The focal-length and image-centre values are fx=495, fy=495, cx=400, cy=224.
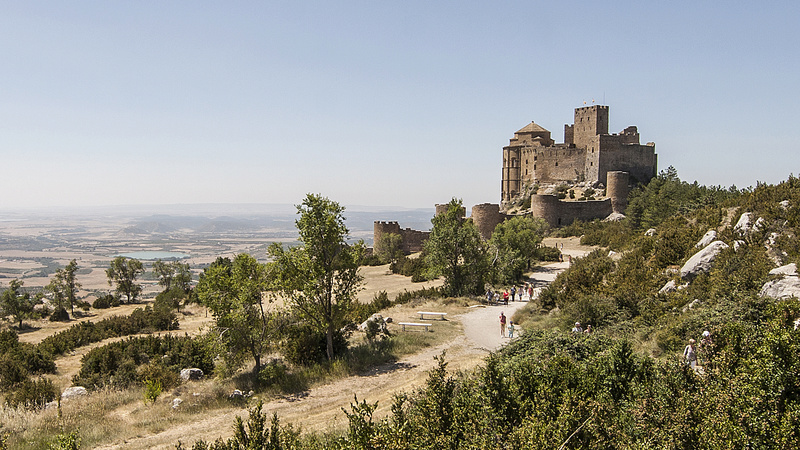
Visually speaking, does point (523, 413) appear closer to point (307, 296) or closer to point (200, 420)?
point (200, 420)

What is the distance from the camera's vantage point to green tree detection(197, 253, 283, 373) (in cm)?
1434

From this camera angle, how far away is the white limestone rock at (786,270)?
1239cm

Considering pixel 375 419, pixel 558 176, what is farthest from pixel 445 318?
pixel 558 176

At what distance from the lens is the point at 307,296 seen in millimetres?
15547

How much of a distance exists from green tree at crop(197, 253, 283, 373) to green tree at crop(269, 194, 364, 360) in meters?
0.93

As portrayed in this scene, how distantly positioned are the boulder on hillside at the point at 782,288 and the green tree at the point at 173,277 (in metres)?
39.2

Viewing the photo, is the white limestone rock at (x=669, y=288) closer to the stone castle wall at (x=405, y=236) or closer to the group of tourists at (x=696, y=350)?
the group of tourists at (x=696, y=350)

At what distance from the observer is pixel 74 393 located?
14359mm

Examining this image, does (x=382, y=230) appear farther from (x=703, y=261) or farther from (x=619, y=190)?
(x=703, y=261)

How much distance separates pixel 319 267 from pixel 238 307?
8.99ft

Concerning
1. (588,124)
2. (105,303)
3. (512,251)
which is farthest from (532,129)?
(105,303)

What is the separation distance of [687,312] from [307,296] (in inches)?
425

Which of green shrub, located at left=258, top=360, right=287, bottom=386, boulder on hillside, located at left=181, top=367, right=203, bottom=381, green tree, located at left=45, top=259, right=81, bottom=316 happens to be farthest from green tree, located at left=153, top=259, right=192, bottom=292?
green shrub, located at left=258, top=360, right=287, bottom=386

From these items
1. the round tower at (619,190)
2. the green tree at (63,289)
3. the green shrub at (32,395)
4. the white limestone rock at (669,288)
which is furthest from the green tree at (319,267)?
the round tower at (619,190)
